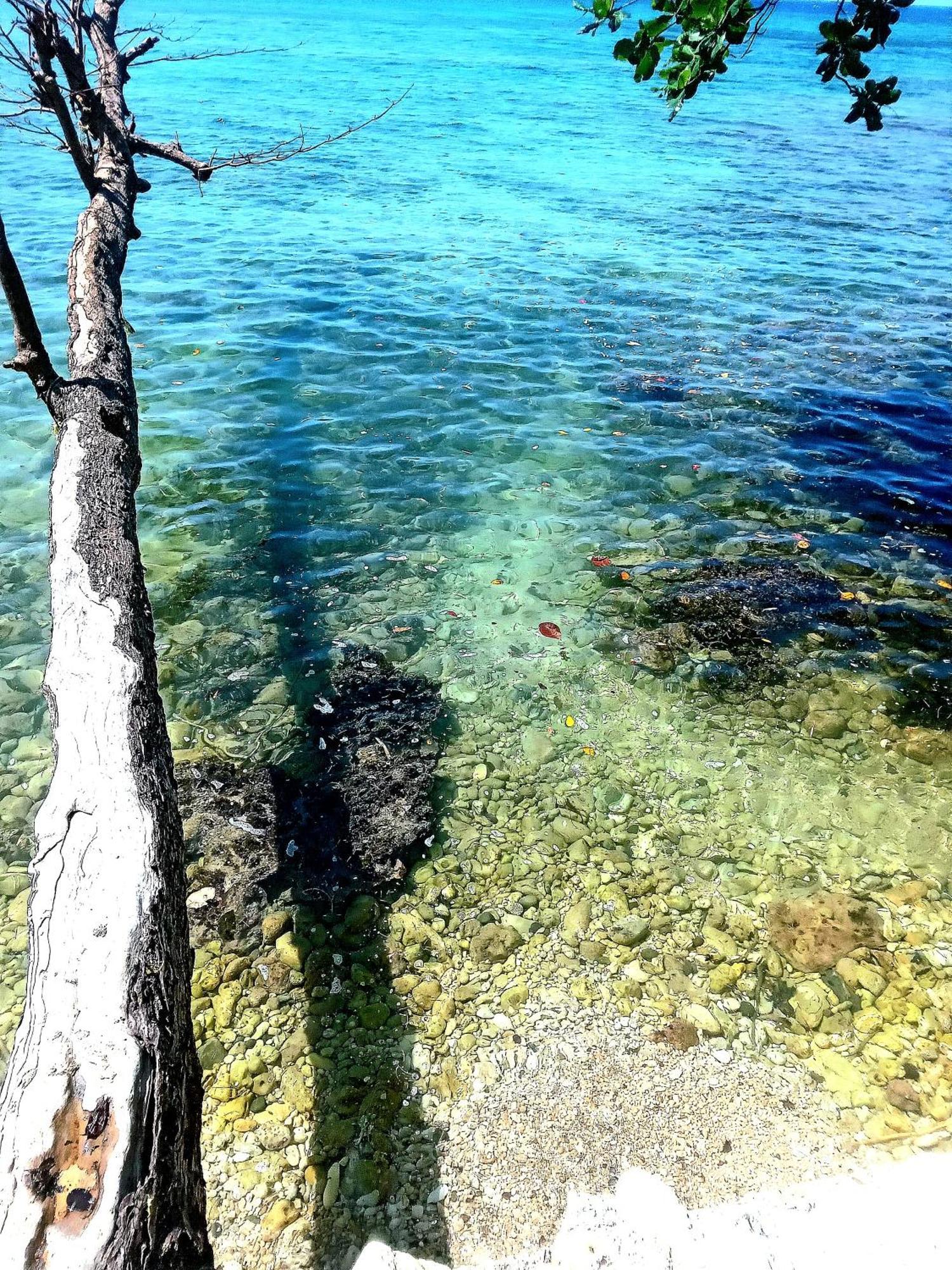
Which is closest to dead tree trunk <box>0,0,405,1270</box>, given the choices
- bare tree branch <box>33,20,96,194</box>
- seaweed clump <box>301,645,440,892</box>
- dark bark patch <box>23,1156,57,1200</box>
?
dark bark patch <box>23,1156,57,1200</box>

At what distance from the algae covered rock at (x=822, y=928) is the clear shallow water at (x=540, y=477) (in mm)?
178

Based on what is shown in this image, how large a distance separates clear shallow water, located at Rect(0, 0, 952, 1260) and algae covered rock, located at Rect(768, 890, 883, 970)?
0.58ft

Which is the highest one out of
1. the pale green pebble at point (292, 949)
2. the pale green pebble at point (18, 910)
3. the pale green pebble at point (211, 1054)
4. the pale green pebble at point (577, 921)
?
the pale green pebble at point (18, 910)

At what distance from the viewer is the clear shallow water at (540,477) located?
18.6ft

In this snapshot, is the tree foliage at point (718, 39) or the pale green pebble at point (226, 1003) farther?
the pale green pebble at point (226, 1003)

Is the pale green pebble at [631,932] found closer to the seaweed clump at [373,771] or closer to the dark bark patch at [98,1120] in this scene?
the seaweed clump at [373,771]

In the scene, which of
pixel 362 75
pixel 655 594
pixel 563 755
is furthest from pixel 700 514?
pixel 362 75

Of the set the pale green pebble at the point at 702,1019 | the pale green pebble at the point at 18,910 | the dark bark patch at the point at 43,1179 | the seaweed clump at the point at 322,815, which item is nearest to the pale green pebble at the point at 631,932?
the pale green pebble at the point at 702,1019

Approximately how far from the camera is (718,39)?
3596mm

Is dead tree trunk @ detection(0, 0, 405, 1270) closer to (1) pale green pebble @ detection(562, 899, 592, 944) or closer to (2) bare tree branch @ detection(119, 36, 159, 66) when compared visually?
(1) pale green pebble @ detection(562, 899, 592, 944)

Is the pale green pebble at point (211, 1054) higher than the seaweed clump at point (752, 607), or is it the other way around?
the seaweed clump at point (752, 607)

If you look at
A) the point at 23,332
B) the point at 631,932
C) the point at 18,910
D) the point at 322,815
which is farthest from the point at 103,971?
the point at 23,332

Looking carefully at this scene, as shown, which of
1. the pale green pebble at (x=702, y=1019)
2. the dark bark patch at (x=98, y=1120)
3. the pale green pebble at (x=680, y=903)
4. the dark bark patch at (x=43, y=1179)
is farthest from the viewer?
the pale green pebble at (x=680, y=903)

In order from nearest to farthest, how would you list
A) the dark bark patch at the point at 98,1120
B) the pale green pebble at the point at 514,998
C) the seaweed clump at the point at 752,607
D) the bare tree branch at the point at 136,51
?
1. the dark bark patch at the point at 98,1120
2. the pale green pebble at the point at 514,998
3. the seaweed clump at the point at 752,607
4. the bare tree branch at the point at 136,51
